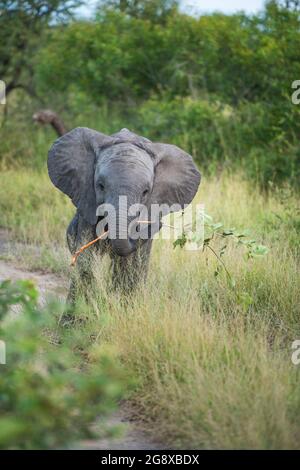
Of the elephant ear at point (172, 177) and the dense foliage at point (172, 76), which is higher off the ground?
the dense foliage at point (172, 76)

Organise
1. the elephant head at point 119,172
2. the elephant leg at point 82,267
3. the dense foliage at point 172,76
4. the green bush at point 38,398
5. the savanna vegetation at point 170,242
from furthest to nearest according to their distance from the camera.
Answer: the dense foliage at point 172,76 < the elephant leg at point 82,267 < the elephant head at point 119,172 < the savanna vegetation at point 170,242 < the green bush at point 38,398

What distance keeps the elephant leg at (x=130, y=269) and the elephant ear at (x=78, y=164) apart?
18.4 inches

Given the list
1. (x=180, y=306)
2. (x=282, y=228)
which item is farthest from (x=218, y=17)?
(x=180, y=306)

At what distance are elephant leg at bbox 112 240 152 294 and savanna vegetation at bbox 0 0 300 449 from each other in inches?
4.8

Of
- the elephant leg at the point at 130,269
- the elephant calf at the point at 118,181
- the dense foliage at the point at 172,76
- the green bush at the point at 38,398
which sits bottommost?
the green bush at the point at 38,398

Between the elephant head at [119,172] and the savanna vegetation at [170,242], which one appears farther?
the elephant head at [119,172]

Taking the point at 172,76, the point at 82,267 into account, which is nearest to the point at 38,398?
the point at 82,267

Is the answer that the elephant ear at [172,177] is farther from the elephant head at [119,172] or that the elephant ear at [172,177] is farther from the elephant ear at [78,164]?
the elephant ear at [78,164]

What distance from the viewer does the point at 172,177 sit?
6309mm

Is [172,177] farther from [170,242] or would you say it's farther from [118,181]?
[170,242]

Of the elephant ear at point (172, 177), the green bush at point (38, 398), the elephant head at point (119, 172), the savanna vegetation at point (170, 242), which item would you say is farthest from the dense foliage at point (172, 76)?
the green bush at point (38, 398)

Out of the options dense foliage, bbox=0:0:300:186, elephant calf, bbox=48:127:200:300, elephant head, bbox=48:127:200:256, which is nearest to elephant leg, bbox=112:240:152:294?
elephant calf, bbox=48:127:200:300

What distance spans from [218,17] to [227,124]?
2.53m

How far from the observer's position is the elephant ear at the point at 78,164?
238 inches
